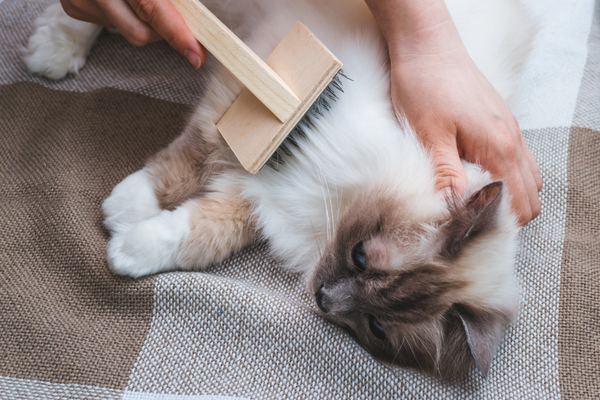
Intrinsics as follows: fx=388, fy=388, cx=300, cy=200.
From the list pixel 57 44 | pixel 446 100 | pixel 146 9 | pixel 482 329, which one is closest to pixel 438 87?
pixel 446 100

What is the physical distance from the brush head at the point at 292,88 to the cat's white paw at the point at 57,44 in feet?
2.20

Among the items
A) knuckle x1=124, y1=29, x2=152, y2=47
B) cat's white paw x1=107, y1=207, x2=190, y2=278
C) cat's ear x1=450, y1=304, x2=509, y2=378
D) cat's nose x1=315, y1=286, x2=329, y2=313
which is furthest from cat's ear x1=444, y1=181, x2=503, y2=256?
knuckle x1=124, y1=29, x2=152, y2=47

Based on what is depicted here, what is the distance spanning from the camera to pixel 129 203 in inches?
41.0

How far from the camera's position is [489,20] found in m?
1.15

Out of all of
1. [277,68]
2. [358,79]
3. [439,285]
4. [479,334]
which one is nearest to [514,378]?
[479,334]

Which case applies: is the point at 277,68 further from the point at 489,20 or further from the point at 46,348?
the point at 46,348

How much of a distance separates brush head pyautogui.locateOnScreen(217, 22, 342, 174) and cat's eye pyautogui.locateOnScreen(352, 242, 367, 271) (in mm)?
299

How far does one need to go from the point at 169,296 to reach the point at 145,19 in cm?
69

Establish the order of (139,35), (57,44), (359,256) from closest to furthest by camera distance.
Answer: (359,256)
(139,35)
(57,44)

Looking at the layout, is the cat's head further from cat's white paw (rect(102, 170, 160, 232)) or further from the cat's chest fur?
cat's white paw (rect(102, 170, 160, 232))

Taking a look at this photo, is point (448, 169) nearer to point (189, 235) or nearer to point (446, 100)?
point (446, 100)

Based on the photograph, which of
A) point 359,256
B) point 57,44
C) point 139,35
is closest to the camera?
point 359,256

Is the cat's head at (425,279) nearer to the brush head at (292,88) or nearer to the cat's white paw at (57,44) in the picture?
the brush head at (292,88)

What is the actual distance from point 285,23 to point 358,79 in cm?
27
